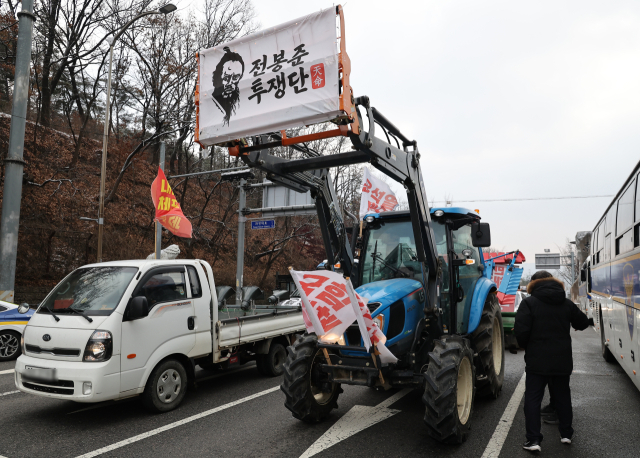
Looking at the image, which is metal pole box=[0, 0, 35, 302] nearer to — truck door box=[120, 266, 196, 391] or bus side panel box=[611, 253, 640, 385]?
truck door box=[120, 266, 196, 391]

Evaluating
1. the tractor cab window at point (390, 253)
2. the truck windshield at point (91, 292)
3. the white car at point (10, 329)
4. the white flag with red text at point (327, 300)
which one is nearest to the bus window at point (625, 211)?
the tractor cab window at point (390, 253)

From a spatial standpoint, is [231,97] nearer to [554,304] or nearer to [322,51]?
[322,51]

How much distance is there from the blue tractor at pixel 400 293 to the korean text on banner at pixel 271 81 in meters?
0.22

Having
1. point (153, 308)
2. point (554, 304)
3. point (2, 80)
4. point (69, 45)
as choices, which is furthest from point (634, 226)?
point (2, 80)

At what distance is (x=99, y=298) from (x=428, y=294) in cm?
423

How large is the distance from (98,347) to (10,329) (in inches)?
236

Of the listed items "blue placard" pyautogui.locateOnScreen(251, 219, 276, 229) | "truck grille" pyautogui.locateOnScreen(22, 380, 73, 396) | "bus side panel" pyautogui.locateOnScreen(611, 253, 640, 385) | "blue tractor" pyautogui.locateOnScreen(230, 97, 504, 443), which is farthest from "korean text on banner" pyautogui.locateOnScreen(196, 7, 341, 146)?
"blue placard" pyautogui.locateOnScreen(251, 219, 276, 229)

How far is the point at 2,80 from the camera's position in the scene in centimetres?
2158

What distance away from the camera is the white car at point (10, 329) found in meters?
9.62

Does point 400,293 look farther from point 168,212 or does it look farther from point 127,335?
point 168,212

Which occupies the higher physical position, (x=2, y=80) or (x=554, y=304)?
(x=2, y=80)

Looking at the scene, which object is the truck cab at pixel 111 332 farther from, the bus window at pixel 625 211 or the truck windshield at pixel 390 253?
the bus window at pixel 625 211

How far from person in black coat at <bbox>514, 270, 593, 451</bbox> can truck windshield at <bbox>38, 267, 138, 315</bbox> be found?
4.91 meters

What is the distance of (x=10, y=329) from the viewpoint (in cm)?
973
